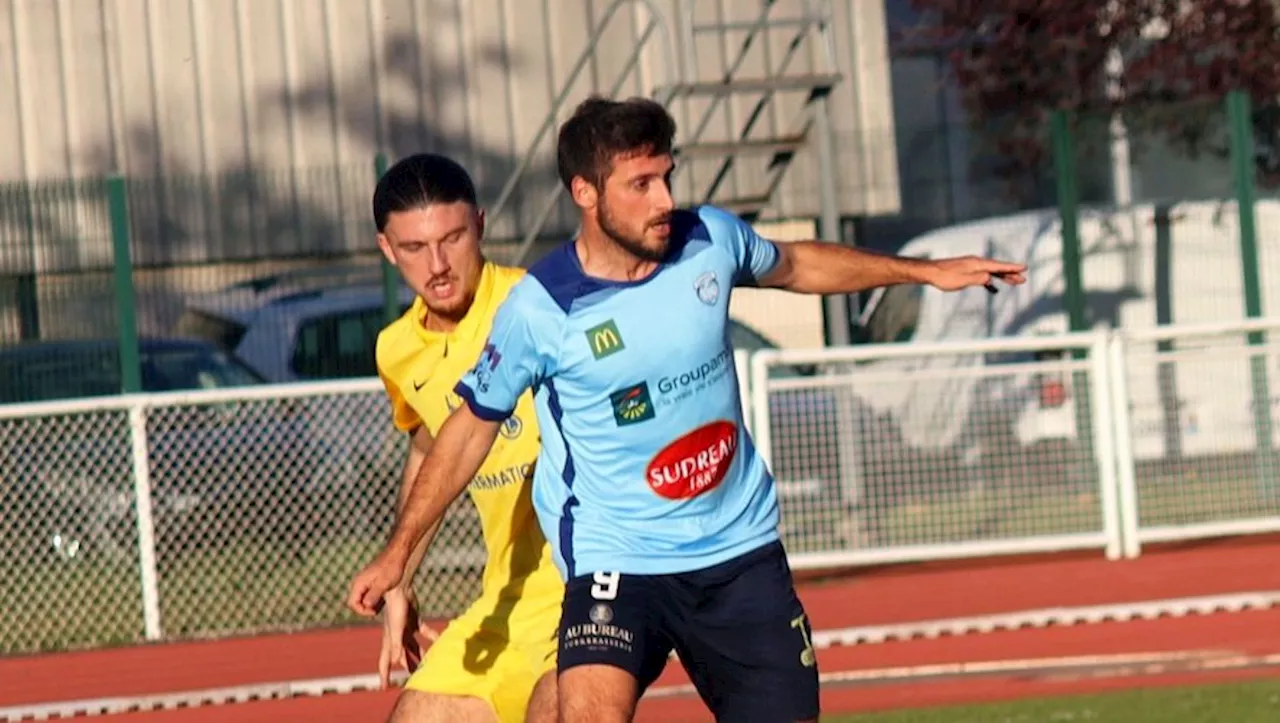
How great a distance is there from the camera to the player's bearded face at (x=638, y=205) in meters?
6.00

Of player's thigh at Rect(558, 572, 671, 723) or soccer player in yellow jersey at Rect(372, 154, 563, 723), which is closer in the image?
player's thigh at Rect(558, 572, 671, 723)

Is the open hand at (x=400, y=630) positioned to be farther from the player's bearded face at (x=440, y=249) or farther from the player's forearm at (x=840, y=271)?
the player's forearm at (x=840, y=271)

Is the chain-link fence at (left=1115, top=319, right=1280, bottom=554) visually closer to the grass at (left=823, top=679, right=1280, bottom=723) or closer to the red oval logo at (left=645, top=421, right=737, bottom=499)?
the grass at (left=823, top=679, right=1280, bottom=723)

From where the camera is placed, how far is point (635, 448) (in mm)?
6105

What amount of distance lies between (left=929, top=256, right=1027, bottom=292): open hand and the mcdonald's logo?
3.16 feet

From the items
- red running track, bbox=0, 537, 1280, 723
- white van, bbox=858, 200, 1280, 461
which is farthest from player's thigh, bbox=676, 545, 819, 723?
white van, bbox=858, 200, 1280, 461

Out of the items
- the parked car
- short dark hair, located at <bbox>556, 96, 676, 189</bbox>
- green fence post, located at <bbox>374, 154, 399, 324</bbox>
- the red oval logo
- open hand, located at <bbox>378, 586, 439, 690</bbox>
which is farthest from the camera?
the parked car

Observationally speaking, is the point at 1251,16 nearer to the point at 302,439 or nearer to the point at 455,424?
the point at 302,439

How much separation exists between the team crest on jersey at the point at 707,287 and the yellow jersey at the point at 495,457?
65cm

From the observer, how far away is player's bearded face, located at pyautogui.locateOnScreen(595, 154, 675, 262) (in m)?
6.00

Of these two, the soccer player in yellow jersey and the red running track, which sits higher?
the soccer player in yellow jersey

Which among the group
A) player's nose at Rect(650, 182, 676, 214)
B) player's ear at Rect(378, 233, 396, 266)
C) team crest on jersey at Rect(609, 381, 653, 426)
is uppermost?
player's nose at Rect(650, 182, 676, 214)

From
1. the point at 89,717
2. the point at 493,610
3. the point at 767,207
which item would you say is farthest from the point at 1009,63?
the point at 493,610

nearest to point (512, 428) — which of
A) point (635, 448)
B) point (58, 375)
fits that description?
point (635, 448)
